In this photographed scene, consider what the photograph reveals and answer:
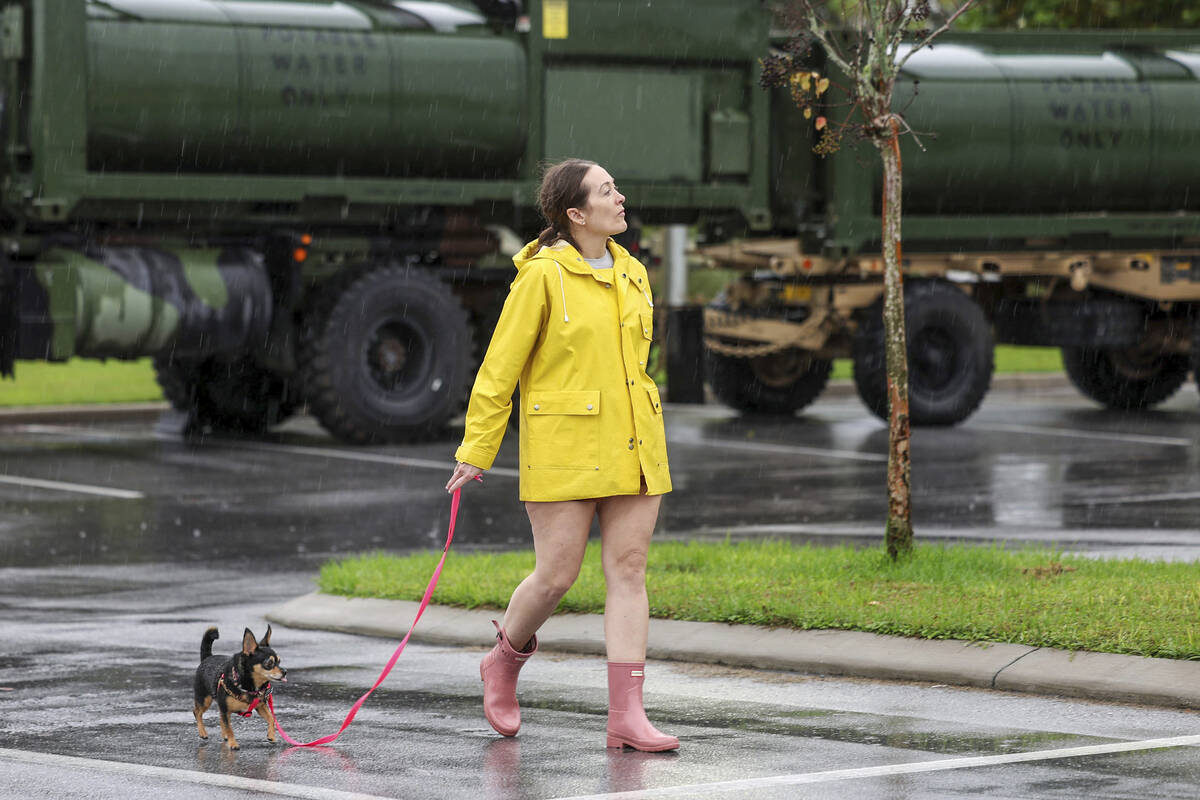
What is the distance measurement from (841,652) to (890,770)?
2001mm

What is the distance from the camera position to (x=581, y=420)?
22.1 ft

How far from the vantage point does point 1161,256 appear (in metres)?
22.0

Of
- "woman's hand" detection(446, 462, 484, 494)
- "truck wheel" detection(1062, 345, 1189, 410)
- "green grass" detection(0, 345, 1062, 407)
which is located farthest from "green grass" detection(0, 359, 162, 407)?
"woman's hand" detection(446, 462, 484, 494)

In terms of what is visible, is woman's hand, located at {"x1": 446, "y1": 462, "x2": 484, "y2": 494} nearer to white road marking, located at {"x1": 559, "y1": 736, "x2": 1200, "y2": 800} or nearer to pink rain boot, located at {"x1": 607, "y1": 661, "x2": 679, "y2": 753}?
pink rain boot, located at {"x1": 607, "y1": 661, "x2": 679, "y2": 753}

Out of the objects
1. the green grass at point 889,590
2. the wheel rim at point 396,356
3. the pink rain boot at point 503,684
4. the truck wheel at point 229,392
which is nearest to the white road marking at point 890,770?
the pink rain boot at point 503,684

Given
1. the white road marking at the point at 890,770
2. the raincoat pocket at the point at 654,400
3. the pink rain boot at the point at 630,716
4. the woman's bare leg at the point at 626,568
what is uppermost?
the raincoat pocket at the point at 654,400

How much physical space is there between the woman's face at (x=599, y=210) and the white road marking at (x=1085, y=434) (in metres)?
13.1

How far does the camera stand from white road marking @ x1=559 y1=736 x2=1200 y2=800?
19.9 feet

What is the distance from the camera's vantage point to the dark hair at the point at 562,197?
22.5 ft

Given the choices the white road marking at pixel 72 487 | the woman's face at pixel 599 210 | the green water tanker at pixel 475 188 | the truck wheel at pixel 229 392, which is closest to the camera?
the woman's face at pixel 599 210

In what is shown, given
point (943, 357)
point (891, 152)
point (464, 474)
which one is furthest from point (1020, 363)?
point (464, 474)

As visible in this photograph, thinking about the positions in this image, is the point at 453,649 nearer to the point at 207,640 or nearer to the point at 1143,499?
the point at 207,640

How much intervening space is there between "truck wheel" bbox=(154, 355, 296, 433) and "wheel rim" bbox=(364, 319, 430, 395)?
50.7 inches

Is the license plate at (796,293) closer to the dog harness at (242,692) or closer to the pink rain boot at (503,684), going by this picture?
the pink rain boot at (503,684)
